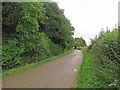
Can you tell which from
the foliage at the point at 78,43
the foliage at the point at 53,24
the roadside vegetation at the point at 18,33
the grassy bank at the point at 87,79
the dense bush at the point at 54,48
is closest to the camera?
the grassy bank at the point at 87,79

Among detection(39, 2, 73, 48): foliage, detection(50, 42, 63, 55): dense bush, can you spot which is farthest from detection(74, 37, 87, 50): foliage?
detection(39, 2, 73, 48): foliage

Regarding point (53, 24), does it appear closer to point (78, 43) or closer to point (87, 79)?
point (87, 79)

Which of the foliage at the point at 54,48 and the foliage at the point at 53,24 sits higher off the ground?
the foliage at the point at 53,24

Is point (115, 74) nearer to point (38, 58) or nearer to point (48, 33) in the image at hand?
point (38, 58)

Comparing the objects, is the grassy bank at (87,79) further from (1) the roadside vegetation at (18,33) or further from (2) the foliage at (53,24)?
(2) the foliage at (53,24)

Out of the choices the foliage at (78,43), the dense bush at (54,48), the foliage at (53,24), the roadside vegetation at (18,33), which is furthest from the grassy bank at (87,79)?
the foliage at (78,43)

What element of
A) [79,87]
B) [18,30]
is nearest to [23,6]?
[18,30]

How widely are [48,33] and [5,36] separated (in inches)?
562

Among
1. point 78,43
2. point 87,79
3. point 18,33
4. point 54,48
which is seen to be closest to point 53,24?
point 54,48

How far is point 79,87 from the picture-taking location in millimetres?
11156

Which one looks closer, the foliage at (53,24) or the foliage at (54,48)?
the foliage at (53,24)

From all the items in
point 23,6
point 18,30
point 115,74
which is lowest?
point 115,74

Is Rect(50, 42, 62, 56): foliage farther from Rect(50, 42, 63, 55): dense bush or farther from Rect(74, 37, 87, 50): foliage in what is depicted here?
Rect(74, 37, 87, 50): foliage

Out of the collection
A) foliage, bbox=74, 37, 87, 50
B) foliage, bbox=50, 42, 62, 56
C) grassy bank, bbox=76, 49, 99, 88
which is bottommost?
grassy bank, bbox=76, 49, 99, 88
